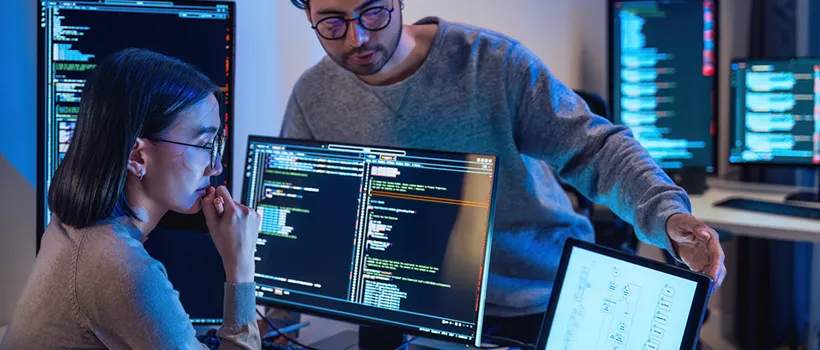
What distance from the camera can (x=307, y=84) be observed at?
173 cm

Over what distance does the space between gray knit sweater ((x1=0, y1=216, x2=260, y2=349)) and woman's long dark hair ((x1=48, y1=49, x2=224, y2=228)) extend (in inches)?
1.4

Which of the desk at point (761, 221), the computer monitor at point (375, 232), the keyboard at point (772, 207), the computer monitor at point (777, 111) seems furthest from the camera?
the computer monitor at point (777, 111)

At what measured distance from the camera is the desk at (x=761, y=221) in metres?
2.51

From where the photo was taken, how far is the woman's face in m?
1.19

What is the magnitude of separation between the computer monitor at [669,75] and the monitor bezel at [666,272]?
2.06 m

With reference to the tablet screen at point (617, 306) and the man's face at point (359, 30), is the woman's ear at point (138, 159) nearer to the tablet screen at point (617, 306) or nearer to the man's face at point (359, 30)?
the man's face at point (359, 30)

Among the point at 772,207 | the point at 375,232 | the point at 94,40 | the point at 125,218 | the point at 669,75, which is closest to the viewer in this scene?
the point at 125,218

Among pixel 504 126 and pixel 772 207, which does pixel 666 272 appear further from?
pixel 772 207

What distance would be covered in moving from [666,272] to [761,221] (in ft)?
5.66

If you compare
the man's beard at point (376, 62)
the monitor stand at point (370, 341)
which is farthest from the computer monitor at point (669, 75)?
the monitor stand at point (370, 341)

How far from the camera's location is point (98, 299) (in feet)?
3.47

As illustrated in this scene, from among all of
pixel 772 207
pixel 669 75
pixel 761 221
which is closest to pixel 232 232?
pixel 761 221

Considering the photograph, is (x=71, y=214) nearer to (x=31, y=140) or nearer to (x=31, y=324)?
(x=31, y=324)

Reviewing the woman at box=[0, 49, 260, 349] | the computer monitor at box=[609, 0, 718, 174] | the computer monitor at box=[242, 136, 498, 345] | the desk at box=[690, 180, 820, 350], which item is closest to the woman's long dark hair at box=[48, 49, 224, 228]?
the woman at box=[0, 49, 260, 349]
